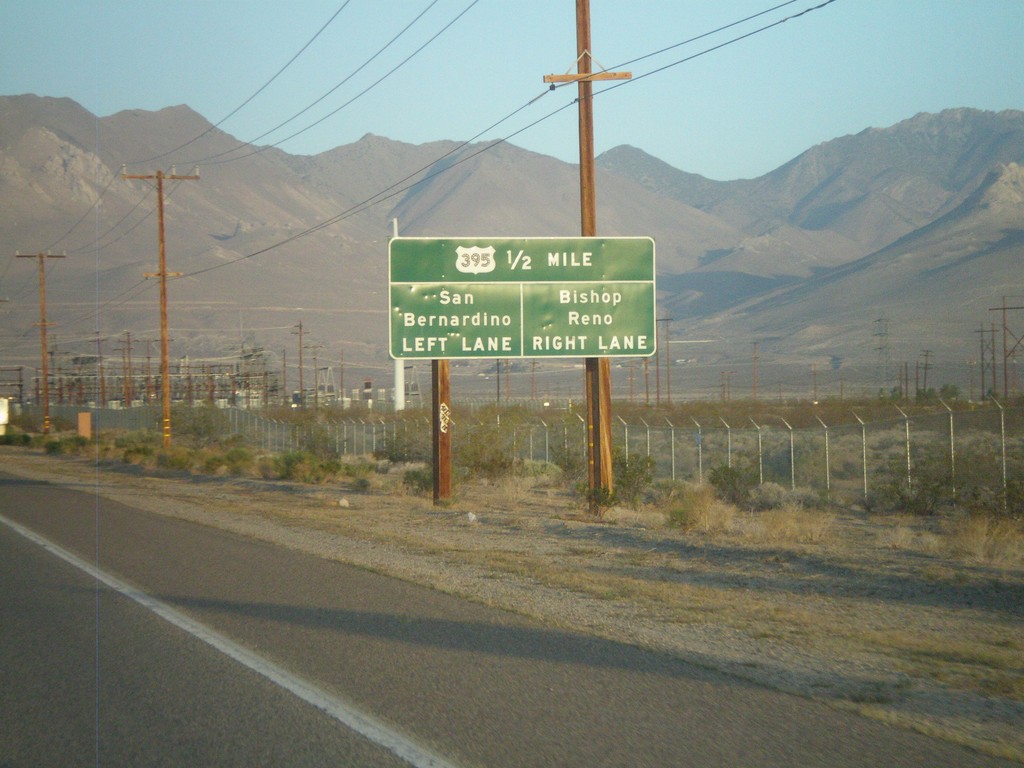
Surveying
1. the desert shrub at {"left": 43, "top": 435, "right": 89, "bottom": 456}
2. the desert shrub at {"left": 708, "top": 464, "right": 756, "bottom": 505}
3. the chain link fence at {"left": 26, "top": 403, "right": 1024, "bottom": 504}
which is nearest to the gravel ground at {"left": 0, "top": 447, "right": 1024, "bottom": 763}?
the chain link fence at {"left": 26, "top": 403, "right": 1024, "bottom": 504}

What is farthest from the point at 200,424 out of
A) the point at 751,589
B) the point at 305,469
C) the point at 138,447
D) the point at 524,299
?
the point at 751,589

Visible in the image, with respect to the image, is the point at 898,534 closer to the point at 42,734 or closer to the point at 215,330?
the point at 42,734

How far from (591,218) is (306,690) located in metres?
16.6

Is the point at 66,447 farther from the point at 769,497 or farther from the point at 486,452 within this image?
the point at 769,497

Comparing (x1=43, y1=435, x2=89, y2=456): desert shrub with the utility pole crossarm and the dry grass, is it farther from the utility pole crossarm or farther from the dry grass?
the dry grass

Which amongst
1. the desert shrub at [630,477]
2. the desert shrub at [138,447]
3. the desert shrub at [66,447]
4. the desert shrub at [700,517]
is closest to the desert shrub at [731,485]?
the desert shrub at [630,477]

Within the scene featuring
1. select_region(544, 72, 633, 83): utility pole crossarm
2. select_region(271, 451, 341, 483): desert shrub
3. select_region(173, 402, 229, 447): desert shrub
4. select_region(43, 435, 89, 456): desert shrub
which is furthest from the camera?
select_region(173, 402, 229, 447): desert shrub

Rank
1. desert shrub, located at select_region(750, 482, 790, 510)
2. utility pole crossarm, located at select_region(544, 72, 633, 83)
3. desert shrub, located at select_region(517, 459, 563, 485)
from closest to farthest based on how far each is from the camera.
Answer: utility pole crossarm, located at select_region(544, 72, 633, 83) < desert shrub, located at select_region(750, 482, 790, 510) < desert shrub, located at select_region(517, 459, 563, 485)

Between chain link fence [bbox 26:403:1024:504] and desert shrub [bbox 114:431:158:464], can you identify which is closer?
chain link fence [bbox 26:403:1024:504]

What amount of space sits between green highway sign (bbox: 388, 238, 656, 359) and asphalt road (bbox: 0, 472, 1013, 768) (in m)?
10.8

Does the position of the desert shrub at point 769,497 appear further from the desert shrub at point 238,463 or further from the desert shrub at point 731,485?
the desert shrub at point 238,463

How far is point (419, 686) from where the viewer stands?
26.6ft

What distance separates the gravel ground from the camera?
8.24 m

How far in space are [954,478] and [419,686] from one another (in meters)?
19.5
